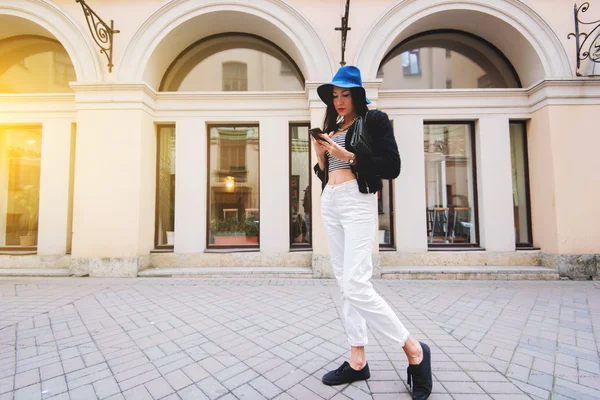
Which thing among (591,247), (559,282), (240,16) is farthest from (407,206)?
(240,16)

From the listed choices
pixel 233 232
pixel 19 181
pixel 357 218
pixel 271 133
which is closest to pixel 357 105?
pixel 357 218

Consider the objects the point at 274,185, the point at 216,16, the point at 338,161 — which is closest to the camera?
the point at 338,161

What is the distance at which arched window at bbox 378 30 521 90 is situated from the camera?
22.2 ft

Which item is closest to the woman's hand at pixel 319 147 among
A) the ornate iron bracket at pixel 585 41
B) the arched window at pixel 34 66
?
the ornate iron bracket at pixel 585 41

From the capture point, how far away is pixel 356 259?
2.07 metres

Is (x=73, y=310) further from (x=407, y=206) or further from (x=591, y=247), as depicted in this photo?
(x=591, y=247)

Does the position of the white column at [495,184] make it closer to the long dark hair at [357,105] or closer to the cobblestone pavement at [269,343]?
the cobblestone pavement at [269,343]

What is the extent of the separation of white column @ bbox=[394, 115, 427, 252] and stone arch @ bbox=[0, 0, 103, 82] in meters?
6.38

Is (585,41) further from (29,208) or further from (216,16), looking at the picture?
(29,208)

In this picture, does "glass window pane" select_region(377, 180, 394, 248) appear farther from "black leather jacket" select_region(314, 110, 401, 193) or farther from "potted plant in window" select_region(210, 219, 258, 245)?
"black leather jacket" select_region(314, 110, 401, 193)

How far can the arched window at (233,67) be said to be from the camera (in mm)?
6879

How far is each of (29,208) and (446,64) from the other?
33.5ft

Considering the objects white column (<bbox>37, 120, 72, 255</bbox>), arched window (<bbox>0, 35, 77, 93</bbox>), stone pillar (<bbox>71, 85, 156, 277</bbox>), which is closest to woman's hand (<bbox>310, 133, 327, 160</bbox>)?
stone pillar (<bbox>71, 85, 156, 277</bbox>)

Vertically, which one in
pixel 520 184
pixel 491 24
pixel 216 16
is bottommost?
pixel 520 184
